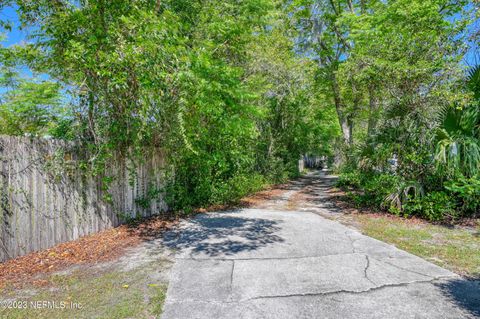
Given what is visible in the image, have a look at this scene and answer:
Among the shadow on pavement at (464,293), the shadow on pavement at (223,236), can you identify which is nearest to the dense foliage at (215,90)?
the shadow on pavement at (223,236)

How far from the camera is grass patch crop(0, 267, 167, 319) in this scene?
2.78 metres

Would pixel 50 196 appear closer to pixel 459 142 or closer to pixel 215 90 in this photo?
pixel 215 90

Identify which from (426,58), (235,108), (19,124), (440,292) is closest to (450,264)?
(440,292)

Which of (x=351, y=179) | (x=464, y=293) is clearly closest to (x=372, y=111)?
(x=351, y=179)

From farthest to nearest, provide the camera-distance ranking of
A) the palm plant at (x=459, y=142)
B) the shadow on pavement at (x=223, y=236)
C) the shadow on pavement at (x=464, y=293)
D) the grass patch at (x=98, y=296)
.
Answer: the palm plant at (x=459, y=142) < the shadow on pavement at (x=223, y=236) < the shadow on pavement at (x=464, y=293) < the grass patch at (x=98, y=296)

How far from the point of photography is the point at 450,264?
4.09m

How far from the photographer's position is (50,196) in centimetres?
441

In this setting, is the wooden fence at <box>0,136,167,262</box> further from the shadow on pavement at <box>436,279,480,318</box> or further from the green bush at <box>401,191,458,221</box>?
the green bush at <box>401,191,458,221</box>

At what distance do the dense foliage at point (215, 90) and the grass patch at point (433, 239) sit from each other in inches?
25.4

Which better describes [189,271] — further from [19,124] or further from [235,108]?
[19,124]

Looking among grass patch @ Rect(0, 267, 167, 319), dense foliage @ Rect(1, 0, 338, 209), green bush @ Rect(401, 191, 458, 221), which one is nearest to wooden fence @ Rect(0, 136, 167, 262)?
dense foliage @ Rect(1, 0, 338, 209)

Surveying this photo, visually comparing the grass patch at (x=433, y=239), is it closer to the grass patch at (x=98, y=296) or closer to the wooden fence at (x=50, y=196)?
the grass patch at (x=98, y=296)

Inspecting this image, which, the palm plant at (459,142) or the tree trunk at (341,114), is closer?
the palm plant at (459,142)

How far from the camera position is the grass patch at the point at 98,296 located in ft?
Answer: 9.13
